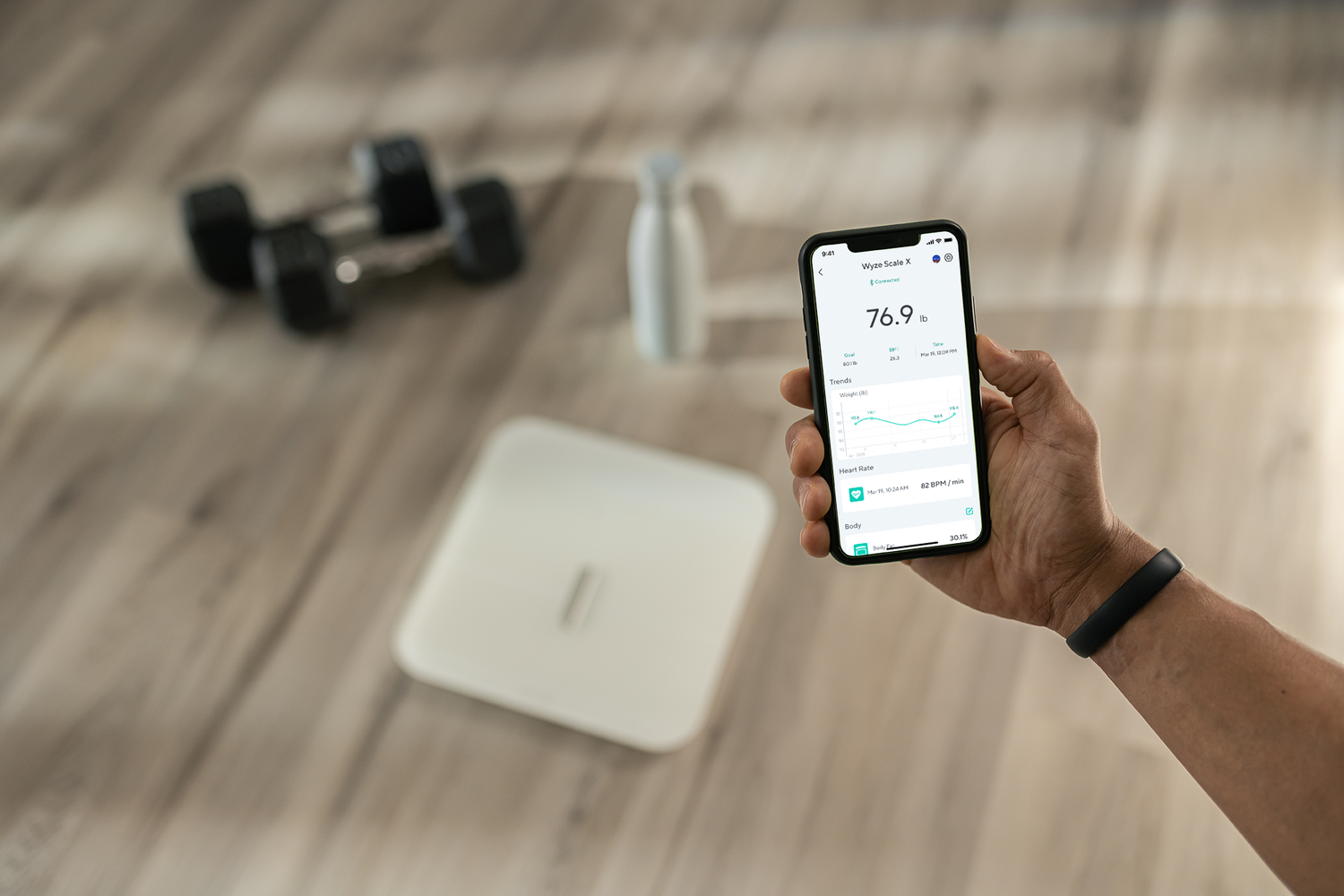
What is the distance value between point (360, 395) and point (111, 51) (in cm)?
82

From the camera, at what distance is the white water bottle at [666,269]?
1094mm

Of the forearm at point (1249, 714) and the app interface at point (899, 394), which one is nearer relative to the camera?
the forearm at point (1249, 714)

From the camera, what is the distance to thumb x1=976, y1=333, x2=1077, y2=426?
0.79 meters

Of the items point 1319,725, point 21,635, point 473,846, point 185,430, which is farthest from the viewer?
point 185,430

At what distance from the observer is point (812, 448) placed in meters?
0.79

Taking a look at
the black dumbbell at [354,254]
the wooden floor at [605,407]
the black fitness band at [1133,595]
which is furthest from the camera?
the black dumbbell at [354,254]

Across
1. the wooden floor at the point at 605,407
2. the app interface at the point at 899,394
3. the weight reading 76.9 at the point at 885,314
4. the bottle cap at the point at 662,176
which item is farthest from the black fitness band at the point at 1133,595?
the bottle cap at the point at 662,176

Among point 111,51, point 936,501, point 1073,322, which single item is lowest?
point 1073,322

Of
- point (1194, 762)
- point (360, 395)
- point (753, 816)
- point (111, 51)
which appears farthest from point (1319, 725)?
point (111, 51)

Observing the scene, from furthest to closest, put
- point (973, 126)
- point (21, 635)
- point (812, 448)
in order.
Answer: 1. point (973, 126)
2. point (21, 635)
3. point (812, 448)

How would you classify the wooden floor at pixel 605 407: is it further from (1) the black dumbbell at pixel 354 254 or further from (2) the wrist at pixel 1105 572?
(2) the wrist at pixel 1105 572

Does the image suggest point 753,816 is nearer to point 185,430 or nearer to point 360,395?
point 360,395

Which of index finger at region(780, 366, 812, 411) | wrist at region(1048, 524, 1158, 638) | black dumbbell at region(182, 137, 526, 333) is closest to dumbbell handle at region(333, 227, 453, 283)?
black dumbbell at region(182, 137, 526, 333)

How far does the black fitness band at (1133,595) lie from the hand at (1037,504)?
0.08ft
